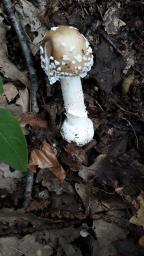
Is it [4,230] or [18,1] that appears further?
[18,1]

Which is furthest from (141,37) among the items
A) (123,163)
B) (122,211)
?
(122,211)

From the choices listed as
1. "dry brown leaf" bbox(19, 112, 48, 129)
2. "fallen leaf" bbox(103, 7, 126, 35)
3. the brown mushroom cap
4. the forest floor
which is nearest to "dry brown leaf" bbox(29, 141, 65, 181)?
the forest floor

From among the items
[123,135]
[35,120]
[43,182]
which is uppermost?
[35,120]

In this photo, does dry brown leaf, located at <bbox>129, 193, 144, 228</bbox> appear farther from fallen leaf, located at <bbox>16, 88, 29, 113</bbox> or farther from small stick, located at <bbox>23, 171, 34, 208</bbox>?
fallen leaf, located at <bbox>16, 88, 29, 113</bbox>

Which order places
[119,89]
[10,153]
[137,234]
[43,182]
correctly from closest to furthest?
[10,153] < [137,234] < [43,182] < [119,89]

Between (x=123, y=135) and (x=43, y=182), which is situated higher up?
(x=123, y=135)

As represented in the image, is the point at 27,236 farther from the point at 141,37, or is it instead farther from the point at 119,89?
the point at 141,37

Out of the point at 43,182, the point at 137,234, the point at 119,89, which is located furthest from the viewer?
the point at 119,89
